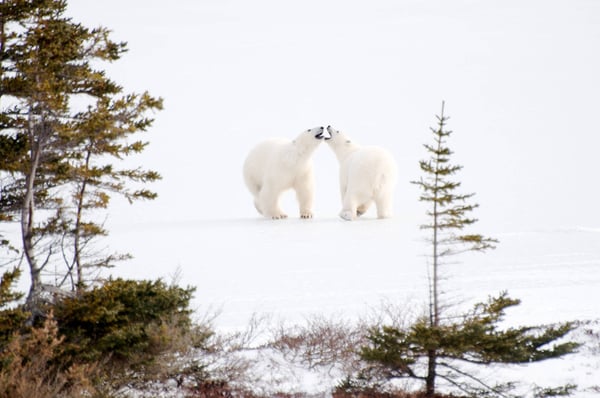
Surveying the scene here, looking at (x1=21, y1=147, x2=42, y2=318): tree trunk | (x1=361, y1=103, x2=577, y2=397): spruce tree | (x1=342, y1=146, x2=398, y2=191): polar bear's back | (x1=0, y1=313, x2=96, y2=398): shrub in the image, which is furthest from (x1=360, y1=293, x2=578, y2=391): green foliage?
(x1=342, y1=146, x2=398, y2=191): polar bear's back

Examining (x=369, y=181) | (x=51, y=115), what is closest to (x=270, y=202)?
(x=369, y=181)

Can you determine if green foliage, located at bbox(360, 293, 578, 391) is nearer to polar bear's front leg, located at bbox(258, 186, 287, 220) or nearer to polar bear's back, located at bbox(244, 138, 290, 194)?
polar bear's front leg, located at bbox(258, 186, 287, 220)

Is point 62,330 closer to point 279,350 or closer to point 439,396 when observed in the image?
point 279,350

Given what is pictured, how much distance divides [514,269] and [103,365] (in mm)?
9560

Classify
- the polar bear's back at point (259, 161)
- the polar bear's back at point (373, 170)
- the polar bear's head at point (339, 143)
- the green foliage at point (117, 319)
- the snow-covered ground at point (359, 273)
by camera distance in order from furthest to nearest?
the polar bear's head at point (339, 143) → the polar bear's back at point (259, 161) → the polar bear's back at point (373, 170) → the snow-covered ground at point (359, 273) → the green foliage at point (117, 319)

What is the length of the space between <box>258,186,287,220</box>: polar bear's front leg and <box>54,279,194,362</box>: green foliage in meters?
12.2

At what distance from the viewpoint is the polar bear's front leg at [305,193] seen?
71.6 ft

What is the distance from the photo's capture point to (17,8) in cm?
942

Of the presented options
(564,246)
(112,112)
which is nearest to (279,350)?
(112,112)

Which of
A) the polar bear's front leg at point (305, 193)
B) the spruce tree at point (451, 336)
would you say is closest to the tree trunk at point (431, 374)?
the spruce tree at point (451, 336)

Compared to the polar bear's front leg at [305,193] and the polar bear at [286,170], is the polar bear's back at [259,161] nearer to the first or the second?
the polar bear at [286,170]

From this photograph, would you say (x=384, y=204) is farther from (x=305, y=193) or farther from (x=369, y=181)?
(x=305, y=193)

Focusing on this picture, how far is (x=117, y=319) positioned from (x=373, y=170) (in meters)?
12.5

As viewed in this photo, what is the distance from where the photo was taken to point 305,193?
2200 cm
